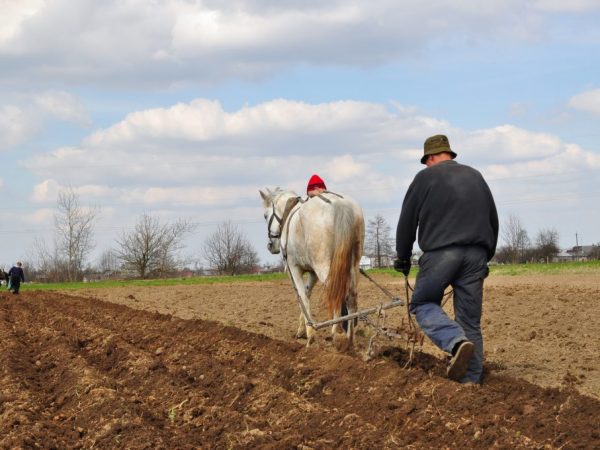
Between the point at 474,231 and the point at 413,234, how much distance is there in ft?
1.75

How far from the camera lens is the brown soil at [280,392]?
5.19 m

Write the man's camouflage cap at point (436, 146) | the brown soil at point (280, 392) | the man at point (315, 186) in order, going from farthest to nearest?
the man at point (315, 186), the man's camouflage cap at point (436, 146), the brown soil at point (280, 392)

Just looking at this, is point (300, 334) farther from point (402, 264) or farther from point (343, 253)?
point (402, 264)

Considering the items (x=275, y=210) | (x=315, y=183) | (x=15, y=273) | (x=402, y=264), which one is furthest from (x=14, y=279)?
(x=402, y=264)

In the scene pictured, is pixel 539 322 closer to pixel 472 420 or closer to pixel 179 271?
pixel 472 420

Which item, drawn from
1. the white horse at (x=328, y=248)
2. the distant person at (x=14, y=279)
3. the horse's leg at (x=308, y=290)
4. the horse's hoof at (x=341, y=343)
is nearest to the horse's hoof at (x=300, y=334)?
the horse's leg at (x=308, y=290)

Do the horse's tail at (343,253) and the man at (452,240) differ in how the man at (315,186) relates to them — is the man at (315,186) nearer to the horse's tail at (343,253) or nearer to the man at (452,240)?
the horse's tail at (343,253)

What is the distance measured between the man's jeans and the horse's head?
4746 millimetres

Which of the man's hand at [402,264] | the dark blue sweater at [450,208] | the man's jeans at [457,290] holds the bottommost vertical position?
the man's jeans at [457,290]

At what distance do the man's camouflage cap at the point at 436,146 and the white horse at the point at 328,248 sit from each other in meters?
2.86

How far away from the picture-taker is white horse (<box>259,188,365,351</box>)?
951 centimetres

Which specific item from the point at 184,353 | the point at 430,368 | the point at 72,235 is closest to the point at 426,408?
the point at 430,368

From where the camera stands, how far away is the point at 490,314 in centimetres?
1380

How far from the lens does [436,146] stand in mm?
6879
